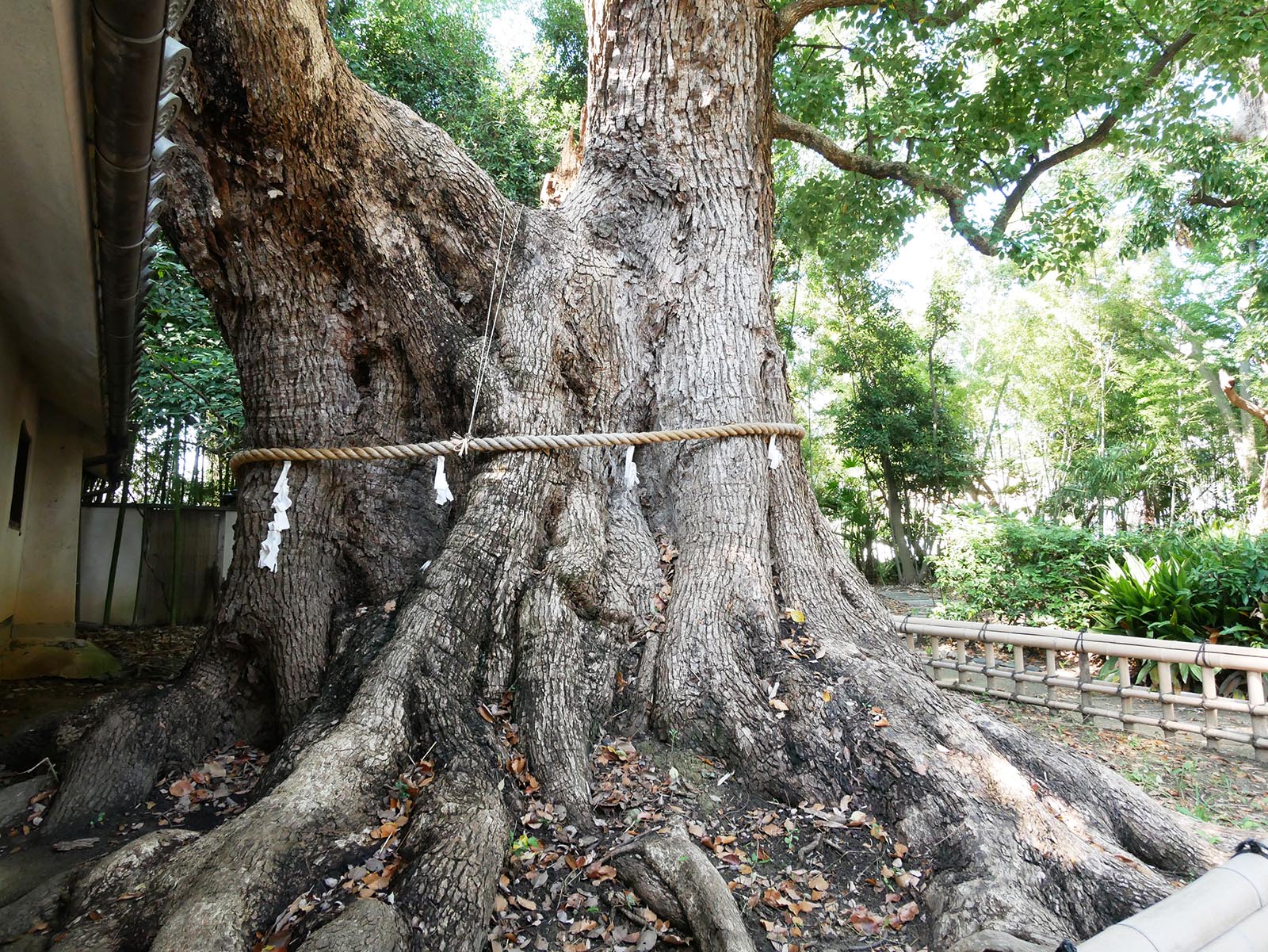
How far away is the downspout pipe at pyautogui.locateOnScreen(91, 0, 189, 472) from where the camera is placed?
1.80 m

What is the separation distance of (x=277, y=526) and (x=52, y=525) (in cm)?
590

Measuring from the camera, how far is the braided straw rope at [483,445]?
3088 mm

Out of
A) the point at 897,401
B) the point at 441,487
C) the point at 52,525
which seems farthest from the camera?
the point at 897,401

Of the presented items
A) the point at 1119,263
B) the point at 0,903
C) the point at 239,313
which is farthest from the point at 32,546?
the point at 1119,263

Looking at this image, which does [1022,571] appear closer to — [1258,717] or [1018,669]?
[1018,669]

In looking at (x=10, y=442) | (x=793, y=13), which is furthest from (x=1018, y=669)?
(x=10, y=442)

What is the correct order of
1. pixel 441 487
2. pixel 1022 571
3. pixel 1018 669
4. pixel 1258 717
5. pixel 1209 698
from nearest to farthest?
1. pixel 441 487
2. pixel 1258 717
3. pixel 1209 698
4. pixel 1018 669
5. pixel 1022 571

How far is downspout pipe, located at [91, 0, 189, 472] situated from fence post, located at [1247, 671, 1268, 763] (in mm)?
5279

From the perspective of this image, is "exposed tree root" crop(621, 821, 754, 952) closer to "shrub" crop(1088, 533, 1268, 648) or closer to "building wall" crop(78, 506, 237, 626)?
"shrub" crop(1088, 533, 1268, 648)

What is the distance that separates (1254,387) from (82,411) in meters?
15.9

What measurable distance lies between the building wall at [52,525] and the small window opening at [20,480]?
1.19 ft

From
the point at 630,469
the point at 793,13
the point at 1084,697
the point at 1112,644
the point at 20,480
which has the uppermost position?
the point at 793,13

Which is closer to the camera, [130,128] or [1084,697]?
[130,128]

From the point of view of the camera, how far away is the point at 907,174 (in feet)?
17.3
